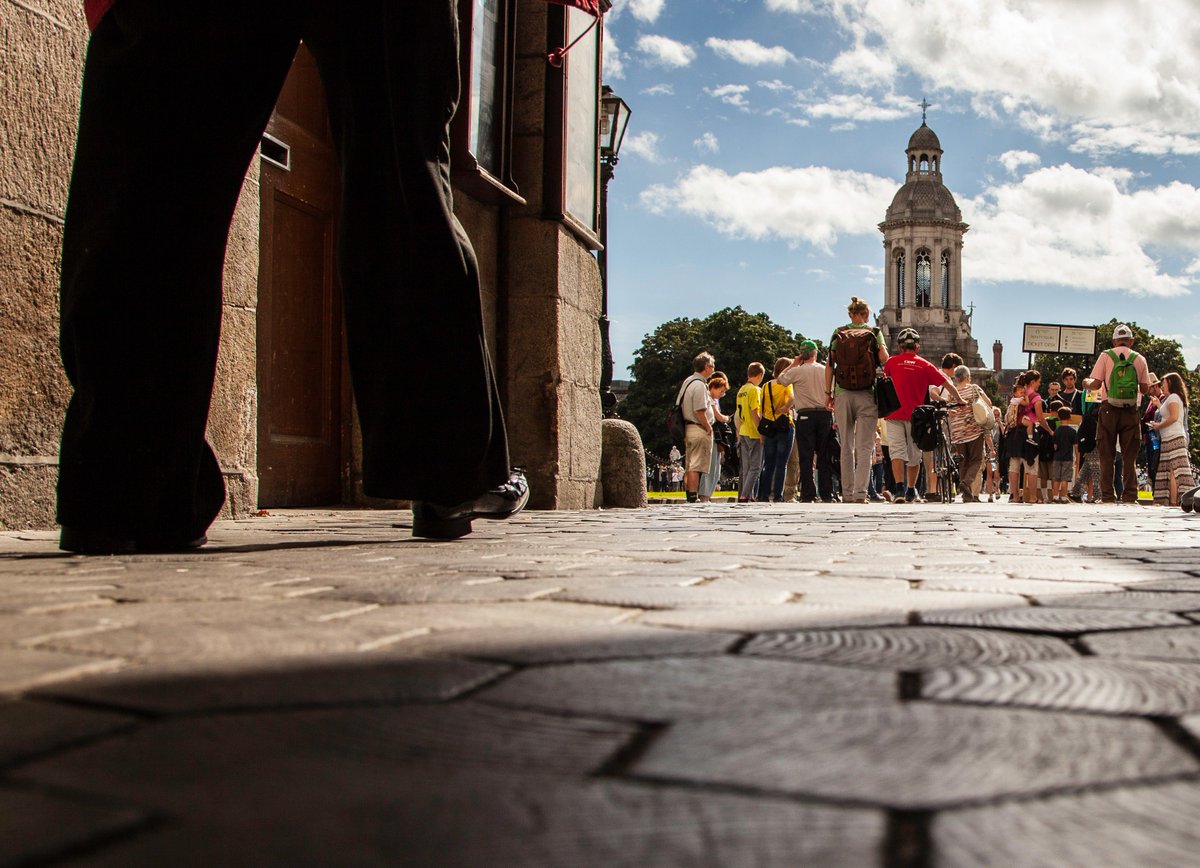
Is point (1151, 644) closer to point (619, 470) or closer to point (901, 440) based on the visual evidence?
point (619, 470)

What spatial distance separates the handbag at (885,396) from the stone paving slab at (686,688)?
35.2 feet

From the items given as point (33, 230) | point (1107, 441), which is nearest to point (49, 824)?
point (33, 230)

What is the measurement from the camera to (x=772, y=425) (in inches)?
520

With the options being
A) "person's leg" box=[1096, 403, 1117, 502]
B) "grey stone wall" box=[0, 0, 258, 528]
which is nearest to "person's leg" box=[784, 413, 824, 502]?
"person's leg" box=[1096, 403, 1117, 502]

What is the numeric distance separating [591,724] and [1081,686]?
595 millimetres

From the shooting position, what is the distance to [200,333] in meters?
3.30

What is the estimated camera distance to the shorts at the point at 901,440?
13125 millimetres

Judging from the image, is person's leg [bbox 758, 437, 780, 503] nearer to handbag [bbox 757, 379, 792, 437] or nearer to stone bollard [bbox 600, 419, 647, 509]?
handbag [bbox 757, 379, 792, 437]

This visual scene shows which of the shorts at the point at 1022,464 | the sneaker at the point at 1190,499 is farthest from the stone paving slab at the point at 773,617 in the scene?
the shorts at the point at 1022,464

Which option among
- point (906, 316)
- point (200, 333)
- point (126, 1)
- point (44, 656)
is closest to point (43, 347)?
point (200, 333)

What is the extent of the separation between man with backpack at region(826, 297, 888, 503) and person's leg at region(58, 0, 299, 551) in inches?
362

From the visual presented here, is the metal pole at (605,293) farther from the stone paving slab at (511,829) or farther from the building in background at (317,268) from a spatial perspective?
the stone paving slab at (511,829)

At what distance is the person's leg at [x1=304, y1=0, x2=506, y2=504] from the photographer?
317 cm

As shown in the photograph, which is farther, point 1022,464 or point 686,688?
point 1022,464
